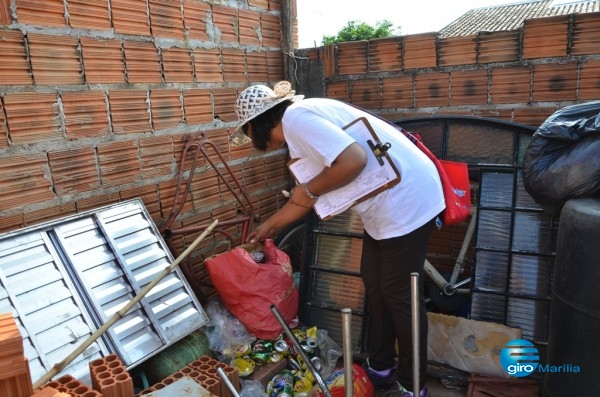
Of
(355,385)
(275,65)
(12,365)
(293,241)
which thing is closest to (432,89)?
(275,65)

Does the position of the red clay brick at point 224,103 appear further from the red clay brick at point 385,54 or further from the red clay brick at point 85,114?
the red clay brick at point 385,54

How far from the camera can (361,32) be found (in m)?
18.2

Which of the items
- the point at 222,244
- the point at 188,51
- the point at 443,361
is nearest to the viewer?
the point at 443,361

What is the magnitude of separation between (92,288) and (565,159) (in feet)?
8.02

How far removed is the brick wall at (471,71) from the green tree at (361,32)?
1482cm

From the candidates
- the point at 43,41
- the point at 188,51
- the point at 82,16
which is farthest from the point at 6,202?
the point at 188,51

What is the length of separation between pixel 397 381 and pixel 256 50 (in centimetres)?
263

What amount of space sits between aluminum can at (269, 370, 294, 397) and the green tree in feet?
55.2

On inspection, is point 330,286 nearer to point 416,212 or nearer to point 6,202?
point 416,212

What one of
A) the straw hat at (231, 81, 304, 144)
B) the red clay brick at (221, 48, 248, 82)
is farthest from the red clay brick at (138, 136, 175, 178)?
the straw hat at (231, 81, 304, 144)

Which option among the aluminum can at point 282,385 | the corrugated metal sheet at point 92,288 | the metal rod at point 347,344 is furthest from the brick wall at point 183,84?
the metal rod at point 347,344

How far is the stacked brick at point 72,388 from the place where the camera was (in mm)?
Result: 1477

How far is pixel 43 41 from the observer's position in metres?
2.10

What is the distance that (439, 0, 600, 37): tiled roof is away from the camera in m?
9.00
